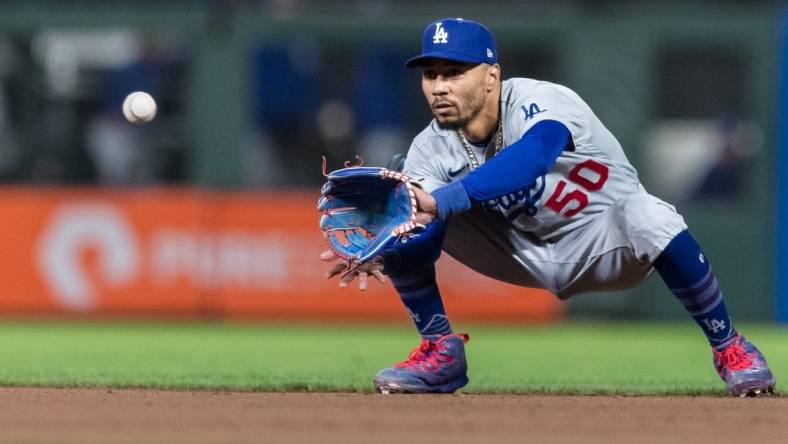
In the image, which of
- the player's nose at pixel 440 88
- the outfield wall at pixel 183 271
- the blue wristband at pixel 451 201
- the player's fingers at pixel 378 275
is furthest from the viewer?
the outfield wall at pixel 183 271

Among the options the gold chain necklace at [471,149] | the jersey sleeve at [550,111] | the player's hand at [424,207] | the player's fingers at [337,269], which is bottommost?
the player's fingers at [337,269]

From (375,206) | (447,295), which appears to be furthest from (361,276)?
(447,295)

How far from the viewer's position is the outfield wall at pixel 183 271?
1153 centimetres

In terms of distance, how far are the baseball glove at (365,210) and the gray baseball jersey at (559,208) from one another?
12.9 inches

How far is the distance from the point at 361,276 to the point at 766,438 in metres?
1.63

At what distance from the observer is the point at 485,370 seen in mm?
7301

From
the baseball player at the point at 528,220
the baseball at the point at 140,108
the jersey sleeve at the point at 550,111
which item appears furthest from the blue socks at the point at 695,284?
the baseball at the point at 140,108

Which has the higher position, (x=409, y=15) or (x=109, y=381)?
(x=409, y=15)

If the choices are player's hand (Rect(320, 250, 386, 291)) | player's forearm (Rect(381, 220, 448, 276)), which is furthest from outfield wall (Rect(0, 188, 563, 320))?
player's hand (Rect(320, 250, 386, 291))

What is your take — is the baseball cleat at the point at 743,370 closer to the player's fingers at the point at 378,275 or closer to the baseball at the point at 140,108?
the player's fingers at the point at 378,275

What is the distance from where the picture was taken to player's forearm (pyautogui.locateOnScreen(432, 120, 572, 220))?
17.5 ft

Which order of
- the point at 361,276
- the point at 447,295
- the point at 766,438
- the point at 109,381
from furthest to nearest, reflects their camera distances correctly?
the point at 447,295
the point at 109,381
the point at 361,276
the point at 766,438

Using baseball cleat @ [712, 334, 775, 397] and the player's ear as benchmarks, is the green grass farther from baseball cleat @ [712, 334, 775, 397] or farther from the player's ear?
the player's ear

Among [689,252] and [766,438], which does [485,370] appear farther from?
[766,438]
